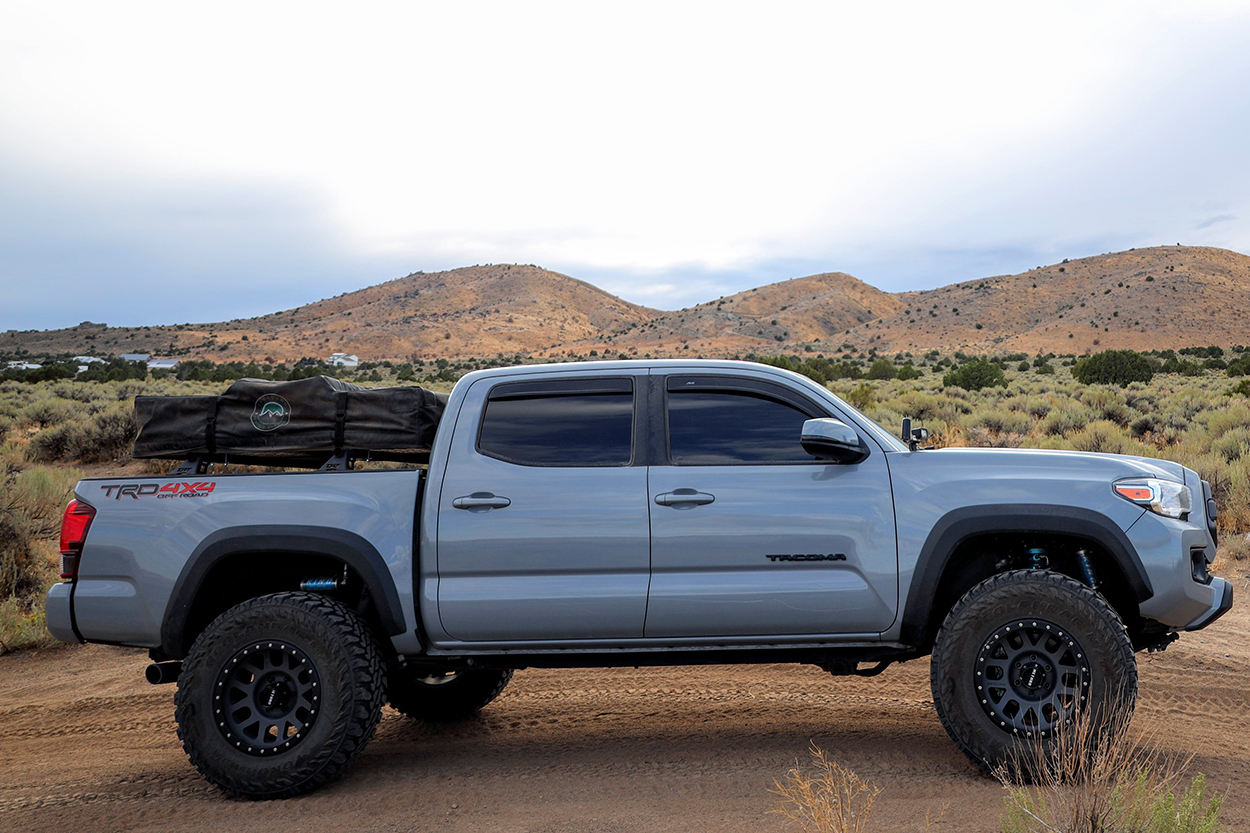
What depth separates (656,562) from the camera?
4.43 m

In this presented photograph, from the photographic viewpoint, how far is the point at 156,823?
Answer: 13.9 feet

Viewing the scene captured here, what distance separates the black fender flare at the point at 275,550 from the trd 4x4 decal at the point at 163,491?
26 centimetres

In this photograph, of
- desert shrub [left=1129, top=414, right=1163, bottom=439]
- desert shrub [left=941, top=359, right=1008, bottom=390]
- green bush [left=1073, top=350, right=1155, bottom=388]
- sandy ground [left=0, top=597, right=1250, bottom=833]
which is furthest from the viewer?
green bush [left=1073, top=350, right=1155, bottom=388]

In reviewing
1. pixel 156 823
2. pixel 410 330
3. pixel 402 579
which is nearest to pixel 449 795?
pixel 402 579

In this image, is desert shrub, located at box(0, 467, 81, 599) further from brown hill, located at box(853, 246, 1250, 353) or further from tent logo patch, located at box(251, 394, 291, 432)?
brown hill, located at box(853, 246, 1250, 353)

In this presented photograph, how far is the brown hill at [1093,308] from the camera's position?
258 ft

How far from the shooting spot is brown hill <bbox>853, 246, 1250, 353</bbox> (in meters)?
78.5

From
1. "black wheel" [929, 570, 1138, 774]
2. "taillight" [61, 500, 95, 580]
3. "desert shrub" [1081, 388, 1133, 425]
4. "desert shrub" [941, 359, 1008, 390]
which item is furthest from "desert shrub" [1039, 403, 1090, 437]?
"taillight" [61, 500, 95, 580]

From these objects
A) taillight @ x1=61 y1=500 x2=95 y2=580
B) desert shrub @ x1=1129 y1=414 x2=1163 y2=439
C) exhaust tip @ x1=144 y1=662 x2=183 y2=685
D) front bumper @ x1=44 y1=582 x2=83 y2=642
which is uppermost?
taillight @ x1=61 y1=500 x2=95 y2=580

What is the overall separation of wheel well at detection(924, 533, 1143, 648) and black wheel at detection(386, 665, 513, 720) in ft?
9.43

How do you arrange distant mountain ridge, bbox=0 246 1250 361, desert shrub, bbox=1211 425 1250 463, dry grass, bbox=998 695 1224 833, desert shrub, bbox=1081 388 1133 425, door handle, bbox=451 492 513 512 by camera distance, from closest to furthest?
dry grass, bbox=998 695 1224 833 < door handle, bbox=451 492 513 512 < desert shrub, bbox=1211 425 1250 463 < desert shrub, bbox=1081 388 1133 425 < distant mountain ridge, bbox=0 246 1250 361

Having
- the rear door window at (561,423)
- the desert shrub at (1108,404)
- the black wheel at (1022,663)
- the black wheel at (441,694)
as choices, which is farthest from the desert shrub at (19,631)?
the desert shrub at (1108,404)

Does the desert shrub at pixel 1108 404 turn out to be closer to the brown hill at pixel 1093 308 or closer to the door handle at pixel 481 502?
the door handle at pixel 481 502

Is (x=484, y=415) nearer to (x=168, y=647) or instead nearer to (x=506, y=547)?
(x=506, y=547)
